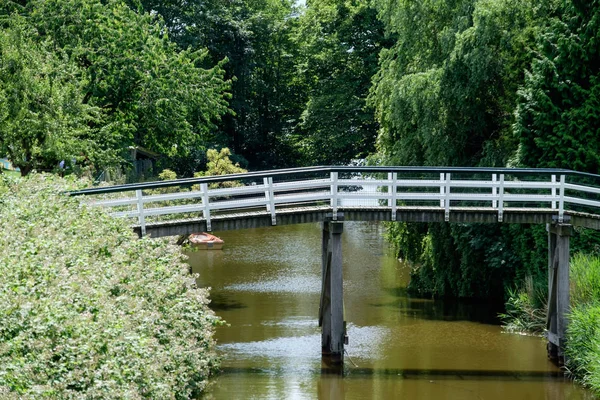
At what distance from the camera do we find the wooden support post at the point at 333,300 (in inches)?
815

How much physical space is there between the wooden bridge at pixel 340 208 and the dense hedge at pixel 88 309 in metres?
1.64

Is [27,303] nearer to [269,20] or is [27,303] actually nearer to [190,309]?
[190,309]

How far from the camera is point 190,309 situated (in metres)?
16.2

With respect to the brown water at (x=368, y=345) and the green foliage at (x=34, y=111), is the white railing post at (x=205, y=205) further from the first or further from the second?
the green foliage at (x=34, y=111)

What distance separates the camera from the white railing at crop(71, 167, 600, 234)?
2019 cm

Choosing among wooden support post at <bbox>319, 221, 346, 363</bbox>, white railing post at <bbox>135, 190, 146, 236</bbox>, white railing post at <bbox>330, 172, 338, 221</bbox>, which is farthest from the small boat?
white railing post at <bbox>135, 190, 146, 236</bbox>

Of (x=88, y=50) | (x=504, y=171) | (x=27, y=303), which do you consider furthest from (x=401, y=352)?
(x=88, y=50)

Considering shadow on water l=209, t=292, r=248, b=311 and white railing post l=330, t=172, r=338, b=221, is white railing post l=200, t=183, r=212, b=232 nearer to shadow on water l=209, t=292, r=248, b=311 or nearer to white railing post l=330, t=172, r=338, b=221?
white railing post l=330, t=172, r=338, b=221

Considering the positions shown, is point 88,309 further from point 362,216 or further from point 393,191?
point 393,191

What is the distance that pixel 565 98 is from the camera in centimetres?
2450

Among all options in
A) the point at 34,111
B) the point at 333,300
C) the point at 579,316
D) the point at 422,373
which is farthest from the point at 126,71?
the point at 579,316

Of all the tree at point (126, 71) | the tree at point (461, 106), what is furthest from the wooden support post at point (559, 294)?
the tree at point (126, 71)

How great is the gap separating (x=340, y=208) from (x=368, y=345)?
11.3ft

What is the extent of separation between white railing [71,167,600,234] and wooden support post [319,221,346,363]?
563 millimetres
